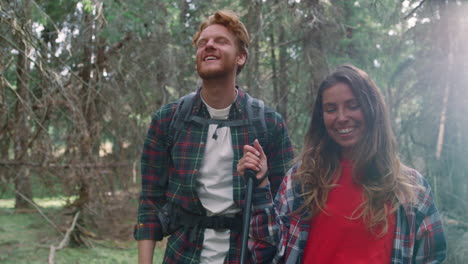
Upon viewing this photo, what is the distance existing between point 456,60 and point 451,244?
251 centimetres

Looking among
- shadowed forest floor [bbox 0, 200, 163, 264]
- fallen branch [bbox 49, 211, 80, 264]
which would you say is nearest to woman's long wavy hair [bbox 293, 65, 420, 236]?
fallen branch [bbox 49, 211, 80, 264]

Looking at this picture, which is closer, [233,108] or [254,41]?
[233,108]

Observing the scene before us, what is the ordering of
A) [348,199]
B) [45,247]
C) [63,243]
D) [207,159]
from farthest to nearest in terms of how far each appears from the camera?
A: [45,247] → [63,243] → [207,159] → [348,199]

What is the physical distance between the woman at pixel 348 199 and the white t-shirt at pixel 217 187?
149 millimetres

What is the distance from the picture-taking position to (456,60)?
5.18 metres

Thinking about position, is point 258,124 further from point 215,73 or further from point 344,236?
point 344,236

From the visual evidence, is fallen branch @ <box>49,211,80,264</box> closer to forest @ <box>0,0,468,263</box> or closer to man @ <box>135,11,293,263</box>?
forest @ <box>0,0,468,263</box>

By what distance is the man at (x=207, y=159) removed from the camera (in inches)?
80.0

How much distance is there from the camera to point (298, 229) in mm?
2027

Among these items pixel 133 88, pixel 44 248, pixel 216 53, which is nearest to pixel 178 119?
pixel 216 53

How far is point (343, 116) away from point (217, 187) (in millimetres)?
731

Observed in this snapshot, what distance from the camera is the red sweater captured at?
1877 mm

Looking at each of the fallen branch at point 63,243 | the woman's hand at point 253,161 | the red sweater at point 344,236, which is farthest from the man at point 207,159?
the fallen branch at point 63,243

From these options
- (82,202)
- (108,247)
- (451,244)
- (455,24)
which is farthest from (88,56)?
(451,244)
